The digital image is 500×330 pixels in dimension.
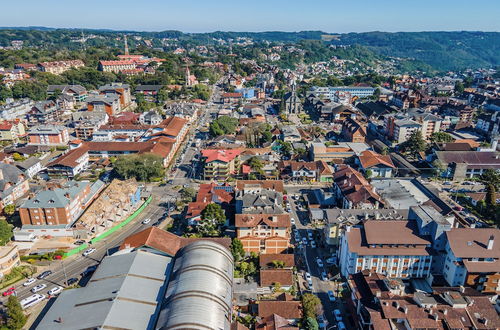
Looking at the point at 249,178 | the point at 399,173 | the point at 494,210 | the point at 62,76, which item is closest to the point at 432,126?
the point at 399,173

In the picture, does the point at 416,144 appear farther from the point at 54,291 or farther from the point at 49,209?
the point at 54,291

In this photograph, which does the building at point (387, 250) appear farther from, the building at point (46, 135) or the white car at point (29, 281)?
the building at point (46, 135)

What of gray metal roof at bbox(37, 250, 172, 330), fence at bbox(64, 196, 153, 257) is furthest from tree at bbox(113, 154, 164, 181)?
gray metal roof at bbox(37, 250, 172, 330)

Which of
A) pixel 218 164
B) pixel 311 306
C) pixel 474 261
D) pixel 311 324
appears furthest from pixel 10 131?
pixel 474 261

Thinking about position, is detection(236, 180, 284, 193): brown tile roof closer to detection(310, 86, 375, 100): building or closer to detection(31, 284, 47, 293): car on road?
detection(31, 284, 47, 293): car on road

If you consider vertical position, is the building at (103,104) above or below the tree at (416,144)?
above

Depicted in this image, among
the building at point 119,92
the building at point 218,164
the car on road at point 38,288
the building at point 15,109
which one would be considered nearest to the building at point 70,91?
the building at point 15,109

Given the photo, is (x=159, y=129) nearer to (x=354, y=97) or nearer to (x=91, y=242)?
(x=91, y=242)
